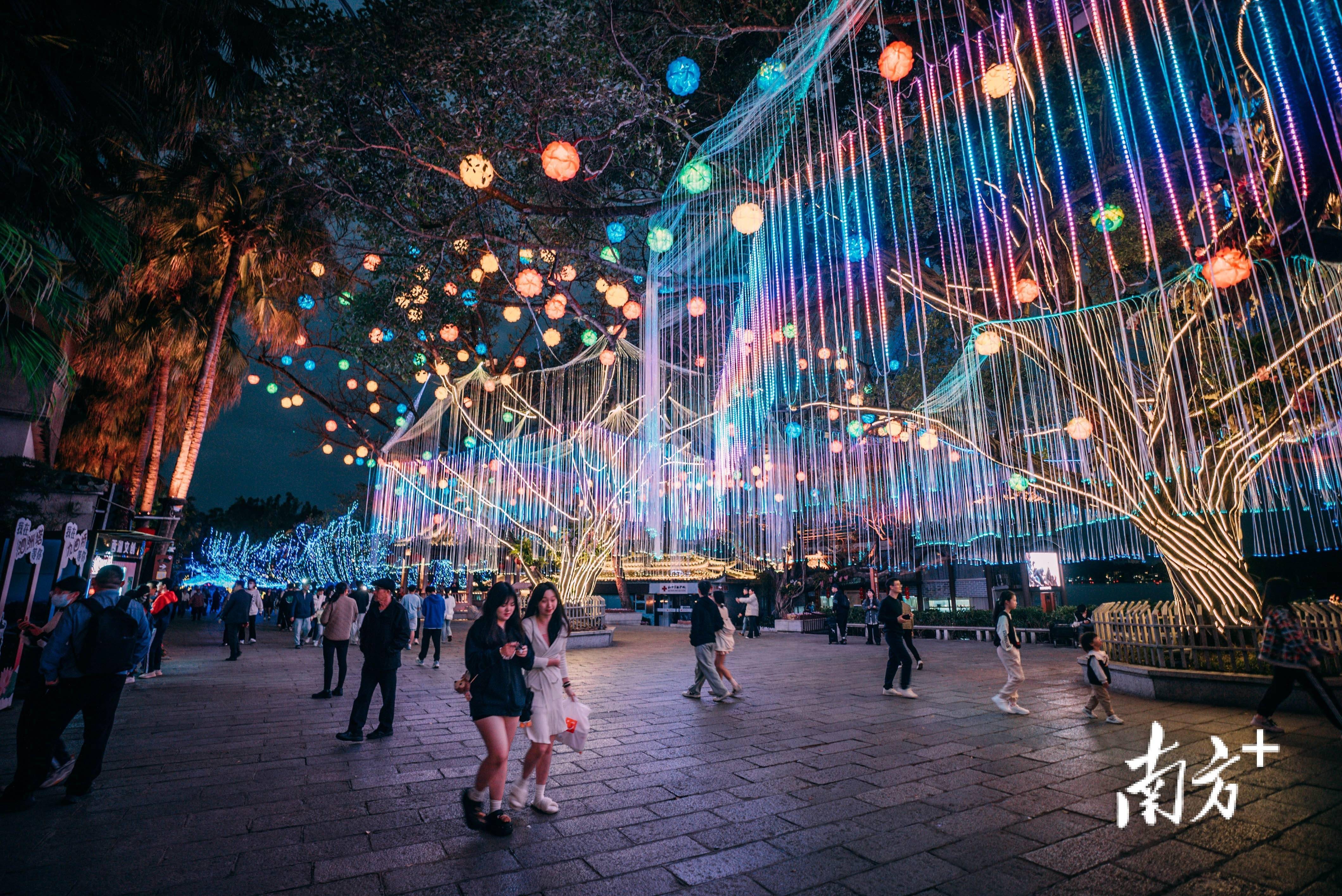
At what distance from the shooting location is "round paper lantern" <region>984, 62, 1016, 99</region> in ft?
19.1

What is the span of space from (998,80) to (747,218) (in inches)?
103

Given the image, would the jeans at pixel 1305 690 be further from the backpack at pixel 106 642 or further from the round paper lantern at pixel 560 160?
the backpack at pixel 106 642

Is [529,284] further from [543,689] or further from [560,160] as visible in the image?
[543,689]

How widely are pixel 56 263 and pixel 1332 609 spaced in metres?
13.5

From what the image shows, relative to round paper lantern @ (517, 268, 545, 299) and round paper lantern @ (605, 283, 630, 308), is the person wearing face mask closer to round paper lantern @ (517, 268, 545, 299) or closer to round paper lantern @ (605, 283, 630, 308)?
round paper lantern @ (517, 268, 545, 299)

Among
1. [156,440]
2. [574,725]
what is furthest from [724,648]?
[156,440]

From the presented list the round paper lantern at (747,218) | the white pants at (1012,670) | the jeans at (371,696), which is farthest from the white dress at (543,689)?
the white pants at (1012,670)

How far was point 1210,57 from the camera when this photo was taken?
25.4 feet

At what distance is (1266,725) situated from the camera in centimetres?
561

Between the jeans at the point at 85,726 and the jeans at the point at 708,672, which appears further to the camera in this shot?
the jeans at the point at 708,672

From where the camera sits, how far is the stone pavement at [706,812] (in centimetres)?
287

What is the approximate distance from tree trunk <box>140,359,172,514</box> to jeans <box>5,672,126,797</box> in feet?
36.7

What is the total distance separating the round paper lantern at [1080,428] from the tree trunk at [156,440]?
16948 millimetres

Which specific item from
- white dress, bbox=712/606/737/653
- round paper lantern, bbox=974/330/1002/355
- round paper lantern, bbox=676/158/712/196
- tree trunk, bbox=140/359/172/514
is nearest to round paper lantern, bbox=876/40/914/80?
round paper lantern, bbox=676/158/712/196
